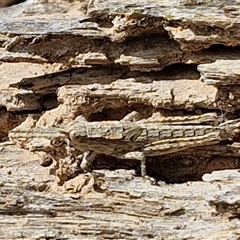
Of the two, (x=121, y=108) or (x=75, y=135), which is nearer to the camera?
(x=75, y=135)

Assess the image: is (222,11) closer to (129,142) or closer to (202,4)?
(202,4)

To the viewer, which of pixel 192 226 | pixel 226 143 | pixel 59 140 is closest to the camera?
pixel 192 226

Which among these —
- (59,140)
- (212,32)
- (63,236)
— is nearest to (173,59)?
(212,32)

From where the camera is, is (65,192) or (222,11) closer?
(222,11)

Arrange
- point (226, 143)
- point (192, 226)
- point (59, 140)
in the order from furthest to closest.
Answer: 1. point (59, 140)
2. point (226, 143)
3. point (192, 226)

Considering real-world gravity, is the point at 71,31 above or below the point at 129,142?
above

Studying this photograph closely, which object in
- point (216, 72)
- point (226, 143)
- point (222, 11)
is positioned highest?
point (222, 11)

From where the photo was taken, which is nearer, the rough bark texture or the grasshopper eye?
the rough bark texture

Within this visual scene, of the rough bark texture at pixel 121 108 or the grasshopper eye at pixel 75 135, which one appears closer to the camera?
the rough bark texture at pixel 121 108
